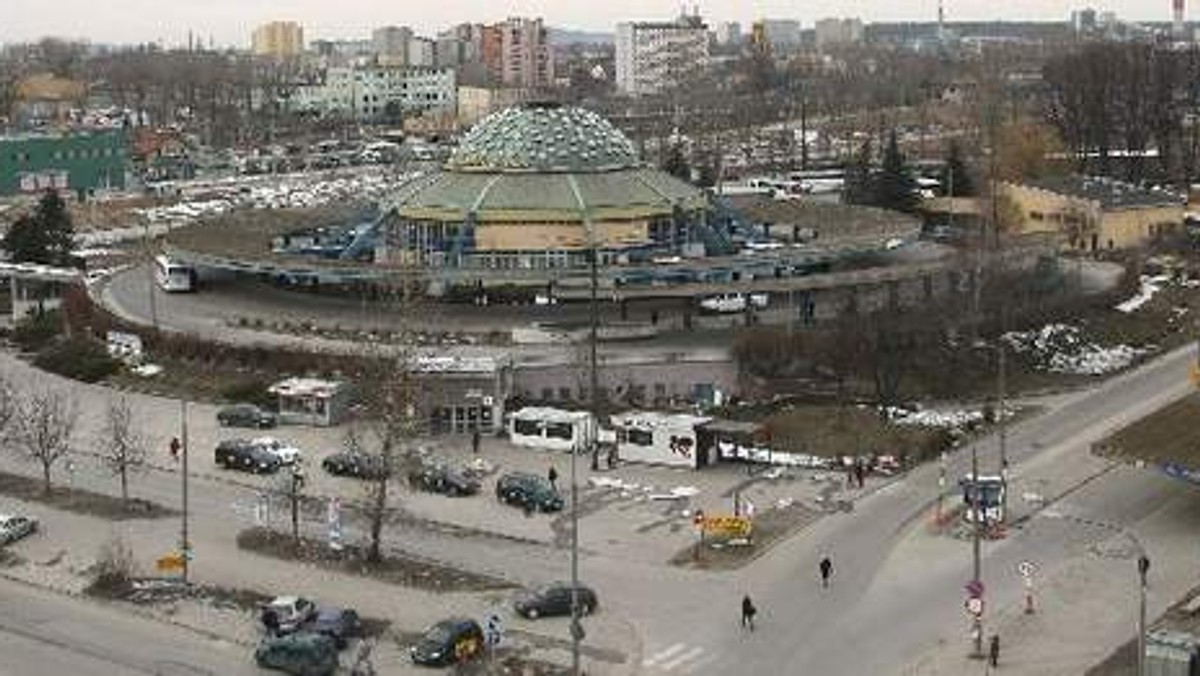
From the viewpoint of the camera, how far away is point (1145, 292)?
4678 cm

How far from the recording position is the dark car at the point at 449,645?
20.6 m

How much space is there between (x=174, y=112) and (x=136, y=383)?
91.5 meters

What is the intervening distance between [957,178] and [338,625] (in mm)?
44408

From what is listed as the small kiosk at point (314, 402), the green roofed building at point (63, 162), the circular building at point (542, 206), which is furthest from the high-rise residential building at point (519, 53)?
the small kiosk at point (314, 402)

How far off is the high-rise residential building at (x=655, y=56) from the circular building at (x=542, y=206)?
3846 inches

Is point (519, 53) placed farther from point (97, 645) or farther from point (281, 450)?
point (97, 645)

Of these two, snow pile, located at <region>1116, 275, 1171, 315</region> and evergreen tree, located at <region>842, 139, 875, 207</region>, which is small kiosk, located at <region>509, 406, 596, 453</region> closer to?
snow pile, located at <region>1116, 275, 1171, 315</region>

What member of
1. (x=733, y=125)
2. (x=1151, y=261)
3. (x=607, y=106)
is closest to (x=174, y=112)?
(x=607, y=106)

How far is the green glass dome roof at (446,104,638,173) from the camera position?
4719 cm

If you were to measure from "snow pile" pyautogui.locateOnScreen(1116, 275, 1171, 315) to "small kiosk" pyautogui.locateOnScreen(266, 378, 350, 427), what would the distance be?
68.0 ft

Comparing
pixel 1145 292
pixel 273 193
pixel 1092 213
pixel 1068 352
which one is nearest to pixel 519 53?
pixel 273 193

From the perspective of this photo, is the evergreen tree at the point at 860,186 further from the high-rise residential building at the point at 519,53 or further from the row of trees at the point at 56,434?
the high-rise residential building at the point at 519,53

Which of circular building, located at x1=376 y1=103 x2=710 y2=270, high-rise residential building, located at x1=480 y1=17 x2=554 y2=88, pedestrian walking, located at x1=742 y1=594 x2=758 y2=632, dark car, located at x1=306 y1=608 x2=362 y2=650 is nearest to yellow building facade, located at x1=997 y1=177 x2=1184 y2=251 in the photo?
circular building, located at x1=376 y1=103 x2=710 y2=270

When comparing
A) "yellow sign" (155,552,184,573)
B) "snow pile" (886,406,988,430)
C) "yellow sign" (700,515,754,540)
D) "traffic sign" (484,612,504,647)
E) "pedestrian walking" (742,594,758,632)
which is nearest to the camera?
"traffic sign" (484,612,504,647)
